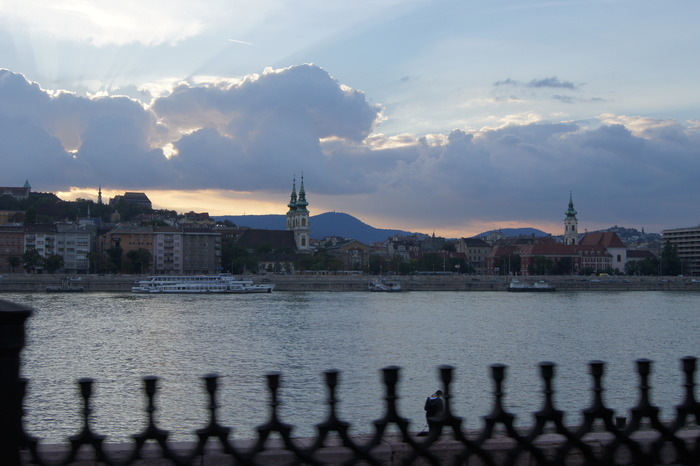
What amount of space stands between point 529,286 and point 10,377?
332ft

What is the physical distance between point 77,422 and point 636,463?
1538cm

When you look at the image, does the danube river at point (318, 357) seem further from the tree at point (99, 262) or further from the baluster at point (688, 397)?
the tree at point (99, 262)

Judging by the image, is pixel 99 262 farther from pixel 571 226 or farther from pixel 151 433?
pixel 151 433

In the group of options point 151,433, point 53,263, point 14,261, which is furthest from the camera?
point 14,261

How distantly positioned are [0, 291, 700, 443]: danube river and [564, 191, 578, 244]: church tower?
97.7 m

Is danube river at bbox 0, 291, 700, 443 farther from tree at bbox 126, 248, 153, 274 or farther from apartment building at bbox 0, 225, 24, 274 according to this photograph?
apartment building at bbox 0, 225, 24, 274

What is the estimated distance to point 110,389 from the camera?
23.9m

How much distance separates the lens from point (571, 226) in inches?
6289

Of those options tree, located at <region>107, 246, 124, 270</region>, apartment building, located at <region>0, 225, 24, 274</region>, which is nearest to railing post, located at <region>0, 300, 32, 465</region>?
tree, located at <region>107, 246, 124, 270</region>

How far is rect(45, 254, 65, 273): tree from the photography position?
353 ft

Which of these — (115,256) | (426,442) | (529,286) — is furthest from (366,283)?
(426,442)

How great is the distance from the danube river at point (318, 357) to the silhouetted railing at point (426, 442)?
9207 mm

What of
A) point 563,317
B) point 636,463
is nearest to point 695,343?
point 563,317

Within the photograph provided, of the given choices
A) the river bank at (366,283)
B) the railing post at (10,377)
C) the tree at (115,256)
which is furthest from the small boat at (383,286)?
the railing post at (10,377)
